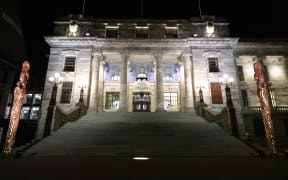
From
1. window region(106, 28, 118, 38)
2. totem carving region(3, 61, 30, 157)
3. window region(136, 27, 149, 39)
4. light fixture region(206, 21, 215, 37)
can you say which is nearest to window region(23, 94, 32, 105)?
window region(106, 28, 118, 38)

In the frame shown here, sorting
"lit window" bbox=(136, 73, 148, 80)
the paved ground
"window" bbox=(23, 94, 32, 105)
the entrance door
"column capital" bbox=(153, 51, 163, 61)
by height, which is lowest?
the paved ground

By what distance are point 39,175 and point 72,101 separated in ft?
69.8

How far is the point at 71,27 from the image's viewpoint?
30859 mm

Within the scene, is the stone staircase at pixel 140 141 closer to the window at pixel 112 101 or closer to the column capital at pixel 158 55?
the window at pixel 112 101

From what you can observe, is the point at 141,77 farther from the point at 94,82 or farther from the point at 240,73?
the point at 240,73

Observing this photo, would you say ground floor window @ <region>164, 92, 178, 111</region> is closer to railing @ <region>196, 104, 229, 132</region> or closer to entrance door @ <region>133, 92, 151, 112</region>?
entrance door @ <region>133, 92, 151, 112</region>

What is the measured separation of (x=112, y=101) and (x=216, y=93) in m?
14.7

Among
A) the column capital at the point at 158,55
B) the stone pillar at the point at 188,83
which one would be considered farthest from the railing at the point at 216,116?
the column capital at the point at 158,55

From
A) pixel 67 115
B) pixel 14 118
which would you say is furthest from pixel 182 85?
pixel 14 118

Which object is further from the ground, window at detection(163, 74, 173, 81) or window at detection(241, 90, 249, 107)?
window at detection(163, 74, 173, 81)

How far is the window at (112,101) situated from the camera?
30.4 meters

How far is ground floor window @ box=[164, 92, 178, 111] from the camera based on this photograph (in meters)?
30.6

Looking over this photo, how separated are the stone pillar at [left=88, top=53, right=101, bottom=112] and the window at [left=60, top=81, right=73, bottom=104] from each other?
9.22ft

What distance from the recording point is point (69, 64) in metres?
29.0
